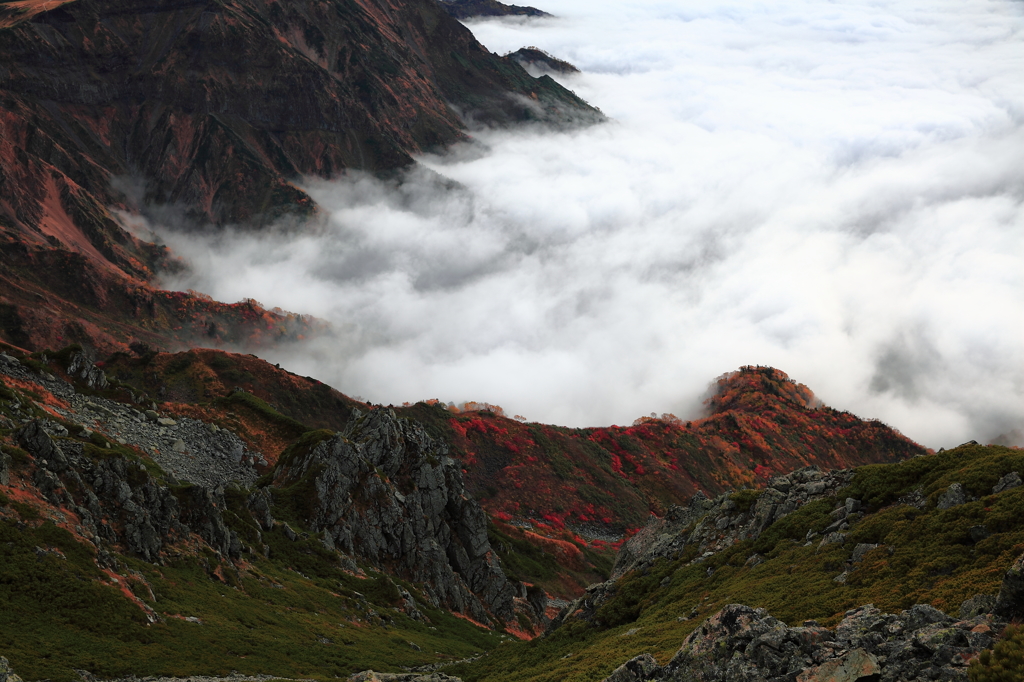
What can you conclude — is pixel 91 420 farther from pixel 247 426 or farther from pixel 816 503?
pixel 816 503

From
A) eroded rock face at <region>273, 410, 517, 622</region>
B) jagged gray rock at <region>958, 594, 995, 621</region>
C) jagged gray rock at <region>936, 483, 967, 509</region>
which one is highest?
jagged gray rock at <region>958, 594, 995, 621</region>

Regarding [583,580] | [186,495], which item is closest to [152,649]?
[186,495]

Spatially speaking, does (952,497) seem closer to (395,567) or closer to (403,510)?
(395,567)

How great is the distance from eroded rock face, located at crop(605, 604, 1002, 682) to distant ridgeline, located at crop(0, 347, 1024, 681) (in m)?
0.08

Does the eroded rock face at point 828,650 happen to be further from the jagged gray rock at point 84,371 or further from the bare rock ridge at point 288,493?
the jagged gray rock at point 84,371

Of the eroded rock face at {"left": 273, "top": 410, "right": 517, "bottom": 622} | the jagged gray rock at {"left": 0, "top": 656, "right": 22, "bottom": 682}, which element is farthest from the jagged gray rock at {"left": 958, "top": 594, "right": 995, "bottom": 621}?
the eroded rock face at {"left": 273, "top": 410, "right": 517, "bottom": 622}

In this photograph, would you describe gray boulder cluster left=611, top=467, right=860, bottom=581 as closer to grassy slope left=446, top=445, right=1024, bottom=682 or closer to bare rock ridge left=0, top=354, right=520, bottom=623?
grassy slope left=446, top=445, right=1024, bottom=682

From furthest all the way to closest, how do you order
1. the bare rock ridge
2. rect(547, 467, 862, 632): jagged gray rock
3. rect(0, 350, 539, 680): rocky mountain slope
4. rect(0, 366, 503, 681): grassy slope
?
rect(547, 467, 862, 632): jagged gray rock
the bare rock ridge
rect(0, 350, 539, 680): rocky mountain slope
rect(0, 366, 503, 681): grassy slope

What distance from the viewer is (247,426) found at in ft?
374

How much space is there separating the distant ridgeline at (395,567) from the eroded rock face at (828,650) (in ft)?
0.28

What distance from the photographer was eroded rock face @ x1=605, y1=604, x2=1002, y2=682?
22391mm

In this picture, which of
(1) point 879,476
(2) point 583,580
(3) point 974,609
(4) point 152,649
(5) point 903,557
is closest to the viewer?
(3) point 974,609

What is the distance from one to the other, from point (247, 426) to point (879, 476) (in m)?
97.2

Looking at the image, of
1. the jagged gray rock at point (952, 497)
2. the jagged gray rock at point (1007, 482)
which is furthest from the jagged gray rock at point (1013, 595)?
the jagged gray rock at point (952, 497)
